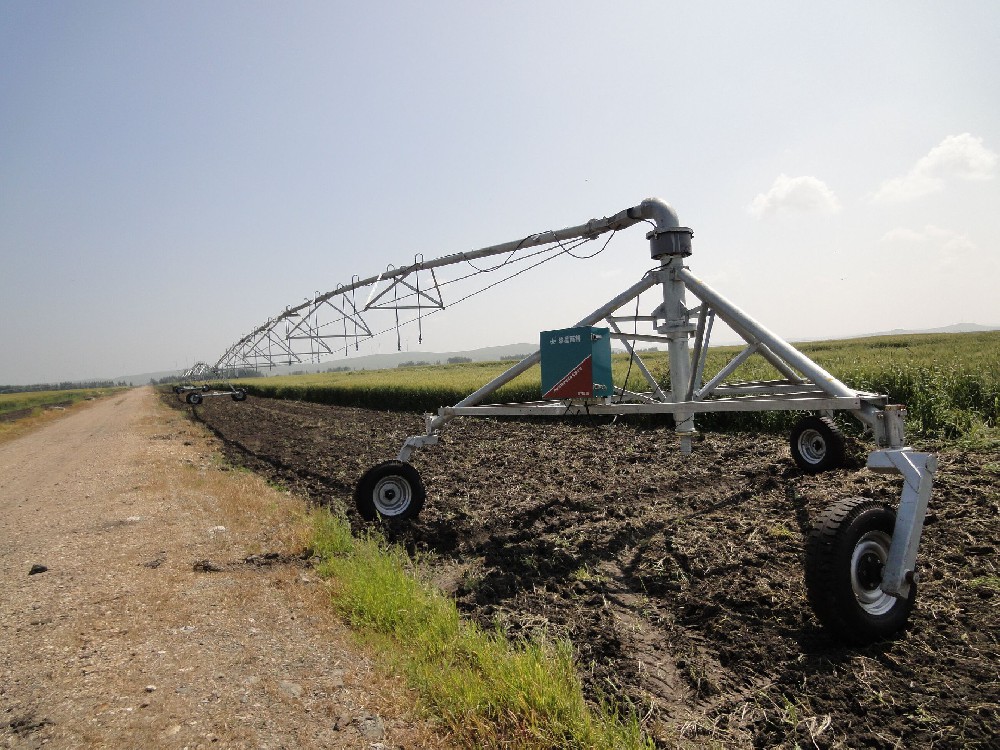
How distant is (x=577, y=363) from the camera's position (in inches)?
230

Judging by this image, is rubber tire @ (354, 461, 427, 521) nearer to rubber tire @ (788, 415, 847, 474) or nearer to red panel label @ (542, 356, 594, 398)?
red panel label @ (542, 356, 594, 398)

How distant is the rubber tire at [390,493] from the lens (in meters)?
6.66

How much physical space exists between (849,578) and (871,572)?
474 millimetres

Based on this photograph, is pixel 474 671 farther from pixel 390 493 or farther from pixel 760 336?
pixel 760 336

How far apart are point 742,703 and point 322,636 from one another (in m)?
2.81

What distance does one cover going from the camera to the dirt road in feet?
9.80

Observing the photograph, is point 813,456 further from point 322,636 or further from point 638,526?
point 322,636

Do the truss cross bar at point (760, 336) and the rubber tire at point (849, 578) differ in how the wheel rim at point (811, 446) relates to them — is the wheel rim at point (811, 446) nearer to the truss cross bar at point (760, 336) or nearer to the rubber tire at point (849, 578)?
the truss cross bar at point (760, 336)

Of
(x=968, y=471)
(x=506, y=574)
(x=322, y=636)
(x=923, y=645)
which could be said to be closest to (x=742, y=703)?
(x=923, y=645)

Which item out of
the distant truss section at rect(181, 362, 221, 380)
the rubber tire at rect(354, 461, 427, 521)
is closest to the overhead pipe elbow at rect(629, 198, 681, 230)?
the rubber tire at rect(354, 461, 427, 521)

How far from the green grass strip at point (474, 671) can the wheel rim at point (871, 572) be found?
1648 millimetres

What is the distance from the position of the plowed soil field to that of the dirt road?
1138 millimetres

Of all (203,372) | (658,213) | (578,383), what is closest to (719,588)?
(578,383)

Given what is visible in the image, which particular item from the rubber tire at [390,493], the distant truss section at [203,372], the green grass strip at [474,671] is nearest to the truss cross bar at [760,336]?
the green grass strip at [474,671]
